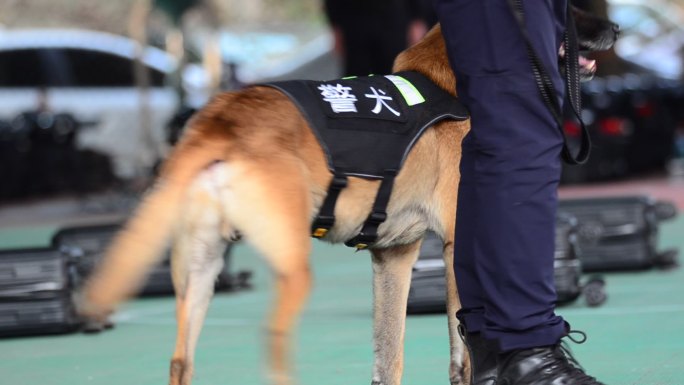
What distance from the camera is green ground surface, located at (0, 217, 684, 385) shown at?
548 centimetres

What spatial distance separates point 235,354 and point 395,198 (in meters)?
2.00

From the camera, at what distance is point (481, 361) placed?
413cm

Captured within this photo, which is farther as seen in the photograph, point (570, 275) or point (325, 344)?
point (570, 275)

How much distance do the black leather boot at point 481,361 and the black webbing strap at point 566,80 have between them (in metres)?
0.65

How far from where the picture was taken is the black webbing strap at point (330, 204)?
420cm

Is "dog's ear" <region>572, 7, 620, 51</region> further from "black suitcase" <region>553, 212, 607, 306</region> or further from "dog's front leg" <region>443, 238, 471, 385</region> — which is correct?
"black suitcase" <region>553, 212, 607, 306</region>

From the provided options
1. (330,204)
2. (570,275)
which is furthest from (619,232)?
(330,204)

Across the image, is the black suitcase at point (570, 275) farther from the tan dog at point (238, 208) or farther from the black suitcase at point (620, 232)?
the tan dog at point (238, 208)

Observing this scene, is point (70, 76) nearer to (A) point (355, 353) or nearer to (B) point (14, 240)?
(B) point (14, 240)

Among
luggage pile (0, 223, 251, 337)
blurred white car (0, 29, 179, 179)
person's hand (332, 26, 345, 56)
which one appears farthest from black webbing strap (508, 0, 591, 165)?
blurred white car (0, 29, 179, 179)

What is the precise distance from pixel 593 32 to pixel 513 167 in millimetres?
1492

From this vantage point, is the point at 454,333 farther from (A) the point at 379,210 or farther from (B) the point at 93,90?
(B) the point at 93,90

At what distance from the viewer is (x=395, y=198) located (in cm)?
445

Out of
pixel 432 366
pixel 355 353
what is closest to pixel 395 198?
pixel 432 366
